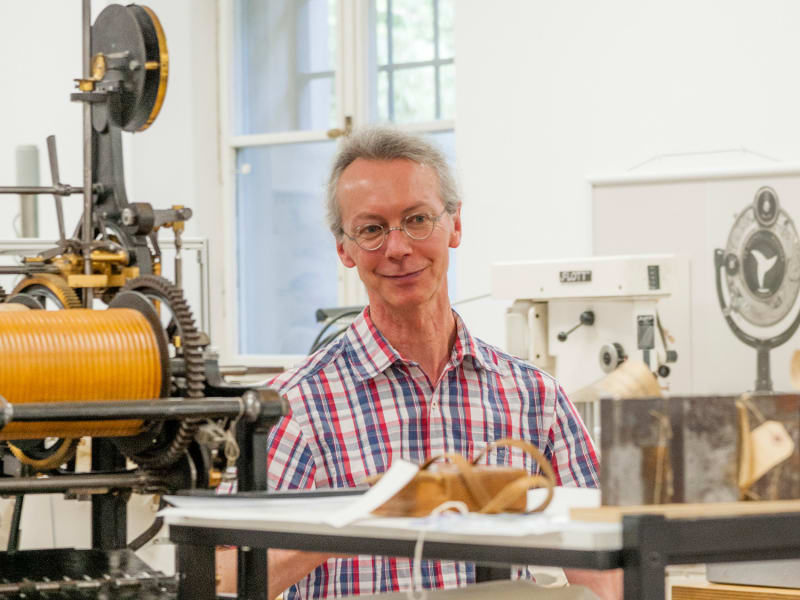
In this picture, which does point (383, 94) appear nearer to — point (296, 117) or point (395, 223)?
point (296, 117)

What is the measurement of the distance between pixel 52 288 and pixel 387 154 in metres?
0.50

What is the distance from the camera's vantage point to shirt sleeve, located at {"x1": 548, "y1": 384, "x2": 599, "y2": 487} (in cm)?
172

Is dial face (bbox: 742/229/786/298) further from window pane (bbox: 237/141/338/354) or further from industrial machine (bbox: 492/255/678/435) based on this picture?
window pane (bbox: 237/141/338/354)

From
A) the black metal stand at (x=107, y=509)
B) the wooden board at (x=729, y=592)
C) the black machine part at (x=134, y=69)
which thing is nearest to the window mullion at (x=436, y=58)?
the wooden board at (x=729, y=592)

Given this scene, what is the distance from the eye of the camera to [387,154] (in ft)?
5.61

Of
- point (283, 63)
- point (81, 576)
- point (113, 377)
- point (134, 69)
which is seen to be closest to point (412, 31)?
point (283, 63)

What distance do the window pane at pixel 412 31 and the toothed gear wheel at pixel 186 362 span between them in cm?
377

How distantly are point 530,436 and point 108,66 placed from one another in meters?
Result: 0.83

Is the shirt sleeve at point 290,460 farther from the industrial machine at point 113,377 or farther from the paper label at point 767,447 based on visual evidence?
the paper label at point 767,447

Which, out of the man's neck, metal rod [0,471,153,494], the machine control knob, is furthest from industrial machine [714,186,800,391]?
metal rod [0,471,153,494]

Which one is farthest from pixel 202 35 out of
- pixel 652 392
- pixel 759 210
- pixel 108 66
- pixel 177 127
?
pixel 652 392

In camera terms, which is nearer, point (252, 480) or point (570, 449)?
point (252, 480)

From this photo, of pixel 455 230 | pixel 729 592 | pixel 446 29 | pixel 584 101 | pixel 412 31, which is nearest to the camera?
pixel 455 230

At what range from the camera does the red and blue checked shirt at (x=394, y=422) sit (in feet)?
5.22
